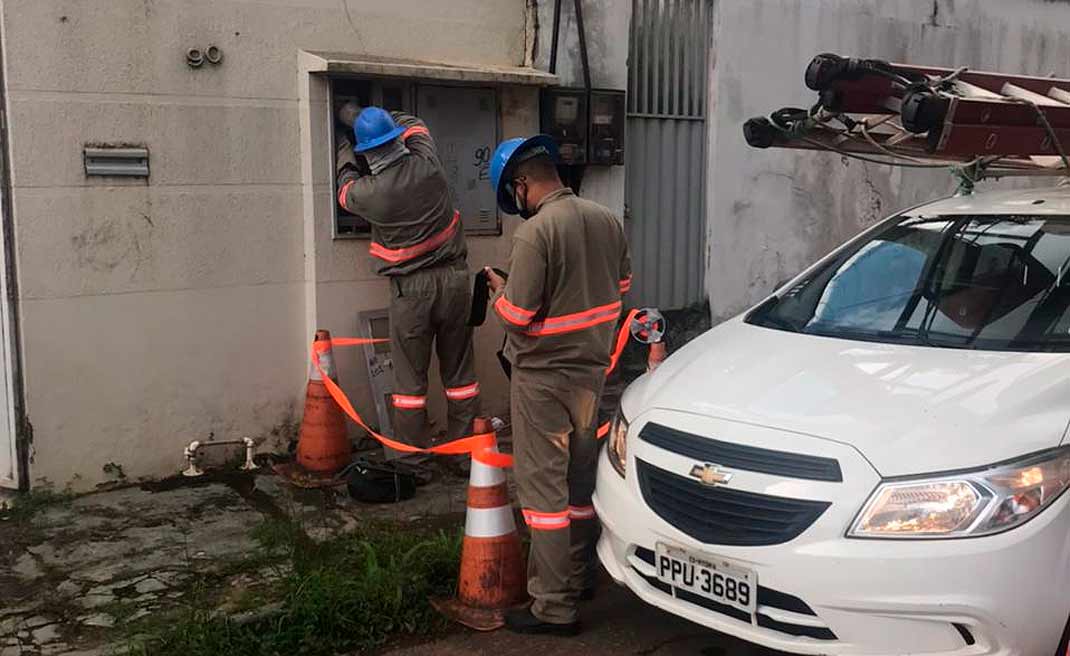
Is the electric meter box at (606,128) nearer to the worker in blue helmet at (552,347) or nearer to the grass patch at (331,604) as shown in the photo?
the worker in blue helmet at (552,347)

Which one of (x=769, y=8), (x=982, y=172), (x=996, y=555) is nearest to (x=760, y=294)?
(x=769, y=8)

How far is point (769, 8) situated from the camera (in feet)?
26.5

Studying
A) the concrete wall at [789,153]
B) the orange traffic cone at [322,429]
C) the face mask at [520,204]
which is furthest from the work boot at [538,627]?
the concrete wall at [789,153]

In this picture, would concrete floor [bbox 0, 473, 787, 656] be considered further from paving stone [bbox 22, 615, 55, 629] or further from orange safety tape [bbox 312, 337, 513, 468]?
orange safety tape [bbox 312, 337, 513, 468]

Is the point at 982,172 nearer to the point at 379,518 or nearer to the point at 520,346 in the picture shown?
the point at 520,346

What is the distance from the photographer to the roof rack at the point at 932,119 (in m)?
3.83

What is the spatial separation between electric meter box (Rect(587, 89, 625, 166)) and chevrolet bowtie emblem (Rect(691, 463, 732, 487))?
3.89 meters

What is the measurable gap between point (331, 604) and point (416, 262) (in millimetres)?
2340

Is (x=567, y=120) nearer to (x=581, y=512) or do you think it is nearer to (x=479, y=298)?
(x=479, y=298)

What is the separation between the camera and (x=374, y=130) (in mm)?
5566

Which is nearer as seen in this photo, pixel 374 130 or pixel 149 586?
pixel 149 586

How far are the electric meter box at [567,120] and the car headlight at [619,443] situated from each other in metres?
3.19

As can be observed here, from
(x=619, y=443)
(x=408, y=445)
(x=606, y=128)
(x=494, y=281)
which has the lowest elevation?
(x=408, y=445)

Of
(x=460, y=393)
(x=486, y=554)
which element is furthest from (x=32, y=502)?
(x=486, y=554)
